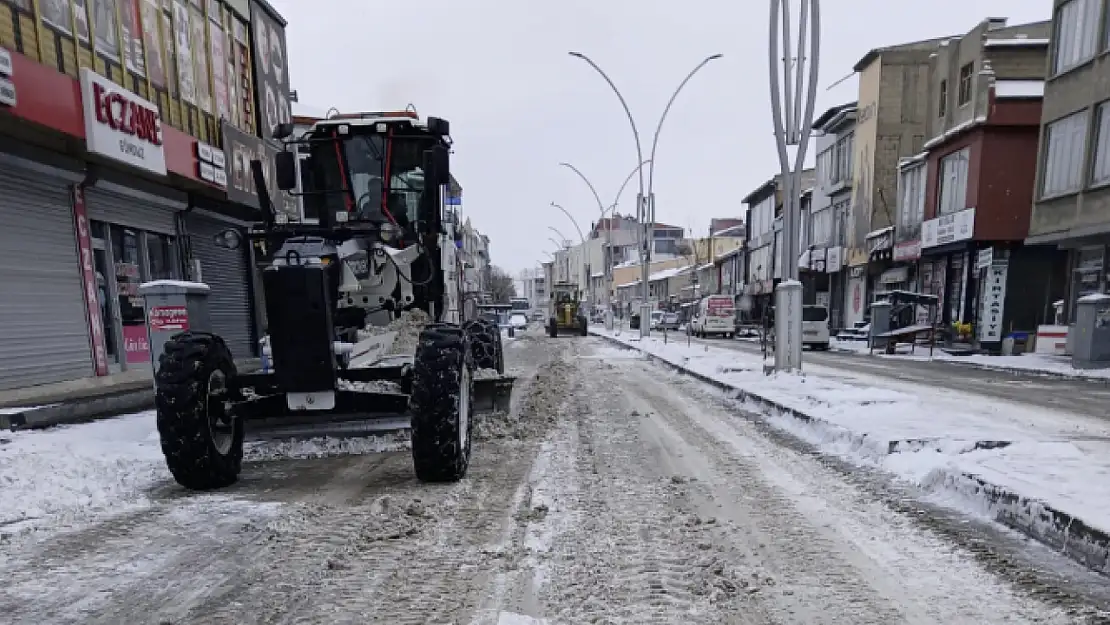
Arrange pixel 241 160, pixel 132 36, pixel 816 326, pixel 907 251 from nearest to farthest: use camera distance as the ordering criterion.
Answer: pixel 132 36, pixel 241 160, pixel 816 326, pixel 907 251

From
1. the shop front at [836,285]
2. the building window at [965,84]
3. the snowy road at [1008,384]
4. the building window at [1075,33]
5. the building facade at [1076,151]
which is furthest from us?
the shop front at [836,285]

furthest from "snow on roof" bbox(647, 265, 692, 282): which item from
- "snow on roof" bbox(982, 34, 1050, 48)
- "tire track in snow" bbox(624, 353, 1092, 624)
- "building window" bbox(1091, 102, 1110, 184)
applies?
"tire track in snow" bbox(624, 353, 1092, 624)

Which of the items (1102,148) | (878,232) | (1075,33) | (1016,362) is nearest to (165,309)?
(1016,362)

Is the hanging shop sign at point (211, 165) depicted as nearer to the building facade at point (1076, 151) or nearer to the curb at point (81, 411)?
the curb at point (81, 411)

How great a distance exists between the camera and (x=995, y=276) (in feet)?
66.7

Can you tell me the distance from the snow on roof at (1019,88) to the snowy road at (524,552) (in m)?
22.1

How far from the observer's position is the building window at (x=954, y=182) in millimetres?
21641

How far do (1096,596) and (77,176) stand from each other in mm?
12713

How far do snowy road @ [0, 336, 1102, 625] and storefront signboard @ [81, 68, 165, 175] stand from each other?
573 centimetres

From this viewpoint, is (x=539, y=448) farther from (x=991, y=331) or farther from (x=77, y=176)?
(x=991, y=331)

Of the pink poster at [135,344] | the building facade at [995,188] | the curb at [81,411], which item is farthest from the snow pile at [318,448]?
the building facade at [995,188]

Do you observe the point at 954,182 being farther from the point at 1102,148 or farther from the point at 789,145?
the point at 789,145

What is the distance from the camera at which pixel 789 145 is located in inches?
388

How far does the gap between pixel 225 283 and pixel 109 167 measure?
5.43 metres
